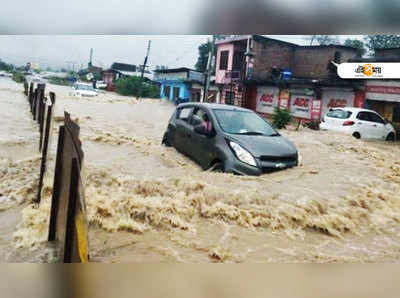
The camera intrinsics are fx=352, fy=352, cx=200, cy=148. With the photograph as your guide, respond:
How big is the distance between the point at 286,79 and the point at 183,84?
1.98 ft

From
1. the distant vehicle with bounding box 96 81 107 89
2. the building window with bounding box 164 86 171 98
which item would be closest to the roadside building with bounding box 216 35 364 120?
the building window with bounding box 164 86 171 98

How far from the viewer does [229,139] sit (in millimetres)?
2119

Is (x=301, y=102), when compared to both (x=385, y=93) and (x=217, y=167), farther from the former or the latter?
(x=217, y=167)

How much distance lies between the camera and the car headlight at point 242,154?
197 centimetres

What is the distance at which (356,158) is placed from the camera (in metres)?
2.47

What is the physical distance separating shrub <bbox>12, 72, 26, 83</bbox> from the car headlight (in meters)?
1.24

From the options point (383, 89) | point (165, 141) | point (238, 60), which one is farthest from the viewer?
point (165, 141)

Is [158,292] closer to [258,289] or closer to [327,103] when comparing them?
[258,289]

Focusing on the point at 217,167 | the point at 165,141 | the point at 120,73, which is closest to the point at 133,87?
the point at 120,73

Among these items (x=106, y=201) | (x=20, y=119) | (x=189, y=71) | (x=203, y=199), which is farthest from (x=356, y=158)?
(x=20, y=119)

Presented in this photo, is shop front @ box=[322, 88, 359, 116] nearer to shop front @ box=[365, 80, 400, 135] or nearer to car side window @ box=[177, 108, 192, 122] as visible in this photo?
shop front @ box=[365, 80, 400, 135]

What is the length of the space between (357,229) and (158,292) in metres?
1.24
